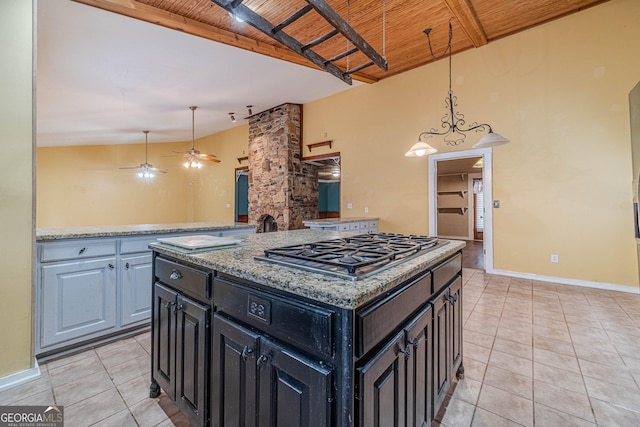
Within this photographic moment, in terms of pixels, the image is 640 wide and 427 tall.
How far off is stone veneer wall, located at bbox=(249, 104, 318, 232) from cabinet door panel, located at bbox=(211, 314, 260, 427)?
500cm

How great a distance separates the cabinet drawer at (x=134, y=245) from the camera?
2254mm

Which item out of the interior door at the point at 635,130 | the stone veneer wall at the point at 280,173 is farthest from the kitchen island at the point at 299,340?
the stone veneer wall at the point at 280,173

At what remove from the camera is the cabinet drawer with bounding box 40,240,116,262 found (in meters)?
1.93

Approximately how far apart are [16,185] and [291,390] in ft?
7.02

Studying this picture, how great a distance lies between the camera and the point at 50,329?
194 cm

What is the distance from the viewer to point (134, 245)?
2312 mm

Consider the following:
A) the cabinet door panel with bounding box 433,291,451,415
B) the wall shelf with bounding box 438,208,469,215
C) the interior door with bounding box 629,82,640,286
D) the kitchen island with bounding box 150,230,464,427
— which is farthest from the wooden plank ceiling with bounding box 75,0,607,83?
the wall shelf with bounding box 438,208,469,215

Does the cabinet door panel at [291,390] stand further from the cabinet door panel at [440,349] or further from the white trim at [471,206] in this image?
the white trim at [471,206]

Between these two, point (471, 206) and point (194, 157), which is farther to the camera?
point (471, 206)

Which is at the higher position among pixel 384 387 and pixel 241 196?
pixel 241 196

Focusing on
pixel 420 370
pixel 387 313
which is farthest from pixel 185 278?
pixel 420 370

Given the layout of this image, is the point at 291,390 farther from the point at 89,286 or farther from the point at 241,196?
the point at 241,196

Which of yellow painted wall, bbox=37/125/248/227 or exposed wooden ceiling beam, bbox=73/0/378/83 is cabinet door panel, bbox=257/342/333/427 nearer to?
exposed wooden ceiling beam, bbox=73/0/378/83

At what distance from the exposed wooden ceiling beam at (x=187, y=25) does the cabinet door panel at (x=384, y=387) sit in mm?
3992
